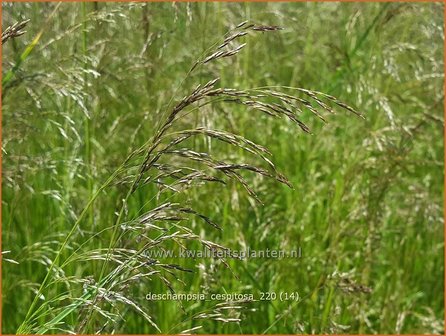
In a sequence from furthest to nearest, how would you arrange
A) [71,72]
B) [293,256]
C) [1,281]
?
[293,256]
[1,281]
[71,72]

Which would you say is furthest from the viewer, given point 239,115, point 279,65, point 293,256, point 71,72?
point 279,65

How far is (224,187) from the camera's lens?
255cm

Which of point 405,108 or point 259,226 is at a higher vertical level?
point 405,108

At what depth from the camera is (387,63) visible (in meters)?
2.64

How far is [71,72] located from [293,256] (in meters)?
0.93

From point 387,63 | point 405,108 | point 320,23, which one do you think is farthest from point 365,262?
point 320,23

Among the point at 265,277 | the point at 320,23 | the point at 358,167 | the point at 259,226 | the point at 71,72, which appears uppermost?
the point at 320,23

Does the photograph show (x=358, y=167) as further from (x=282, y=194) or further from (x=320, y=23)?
(x=320, y=23)

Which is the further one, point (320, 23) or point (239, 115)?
point (320, 23)

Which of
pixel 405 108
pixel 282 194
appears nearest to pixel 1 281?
pixel 282 194

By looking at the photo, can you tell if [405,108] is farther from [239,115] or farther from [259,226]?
[259,226]

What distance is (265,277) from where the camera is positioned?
Result: 2.43 metres

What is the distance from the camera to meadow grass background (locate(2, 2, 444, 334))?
2240mm

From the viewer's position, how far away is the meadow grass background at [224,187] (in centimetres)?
224
